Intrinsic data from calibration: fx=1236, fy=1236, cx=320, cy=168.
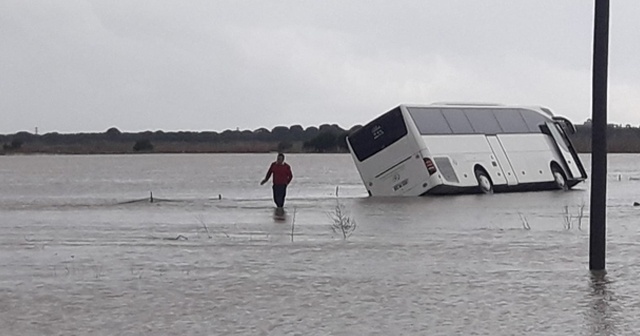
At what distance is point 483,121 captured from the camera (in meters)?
36.1

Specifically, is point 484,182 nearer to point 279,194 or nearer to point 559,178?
point 559,178

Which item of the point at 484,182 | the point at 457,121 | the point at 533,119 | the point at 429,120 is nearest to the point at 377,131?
the point at 429,120

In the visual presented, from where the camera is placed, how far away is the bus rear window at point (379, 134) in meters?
33.6

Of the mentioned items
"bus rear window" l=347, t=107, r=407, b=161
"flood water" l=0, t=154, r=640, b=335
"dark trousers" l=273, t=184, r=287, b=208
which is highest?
"bus rear window" l=347, t=107, r=407, b=161

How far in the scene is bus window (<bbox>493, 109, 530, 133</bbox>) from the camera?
36.6 m

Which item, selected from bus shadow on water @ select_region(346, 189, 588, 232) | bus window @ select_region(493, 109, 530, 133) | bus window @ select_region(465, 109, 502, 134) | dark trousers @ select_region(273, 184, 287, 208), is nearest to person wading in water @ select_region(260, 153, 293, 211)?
dark trousers @ select_region(273, 184, 287, 208)

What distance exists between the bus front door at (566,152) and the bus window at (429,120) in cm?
463

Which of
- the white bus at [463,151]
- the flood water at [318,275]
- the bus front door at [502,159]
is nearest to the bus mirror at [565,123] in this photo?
the white bus at [463,151]

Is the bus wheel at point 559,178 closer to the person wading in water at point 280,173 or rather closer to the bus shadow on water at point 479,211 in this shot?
the bus shadow on water at point 479,211

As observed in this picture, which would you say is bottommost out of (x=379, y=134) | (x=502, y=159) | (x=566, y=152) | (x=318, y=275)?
(x=318, y=275)

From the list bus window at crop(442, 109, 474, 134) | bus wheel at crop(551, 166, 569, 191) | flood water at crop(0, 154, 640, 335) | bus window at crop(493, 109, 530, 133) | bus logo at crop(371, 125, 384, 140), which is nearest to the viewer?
flood water at crop(0, 154, 640, 335)

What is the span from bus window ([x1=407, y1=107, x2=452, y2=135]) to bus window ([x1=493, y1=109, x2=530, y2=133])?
2671mm

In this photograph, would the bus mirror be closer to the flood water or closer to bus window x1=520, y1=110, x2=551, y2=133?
bus window x1=520, y1=110, x2=551, y2=133

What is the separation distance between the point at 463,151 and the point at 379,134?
2416 millimetres
